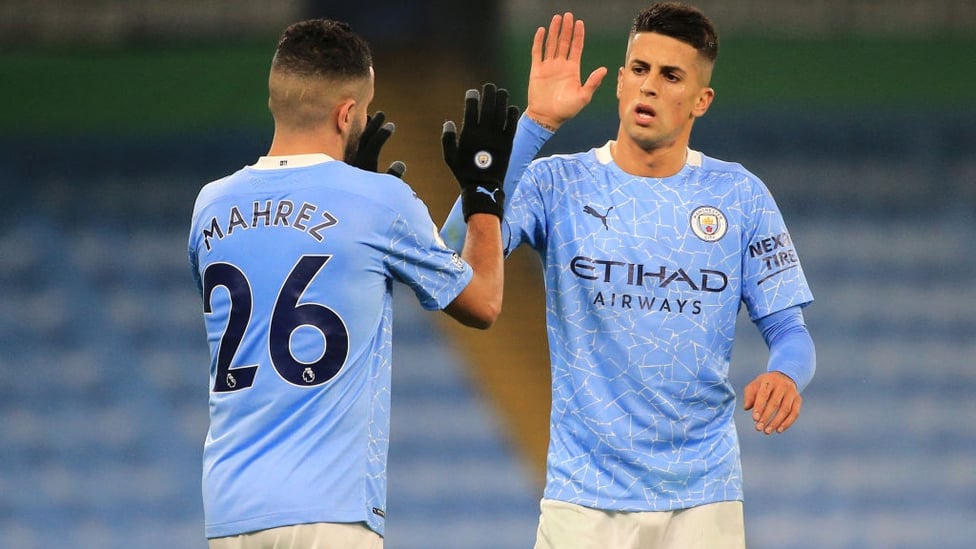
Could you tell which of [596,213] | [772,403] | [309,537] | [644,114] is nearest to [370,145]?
[596,213]

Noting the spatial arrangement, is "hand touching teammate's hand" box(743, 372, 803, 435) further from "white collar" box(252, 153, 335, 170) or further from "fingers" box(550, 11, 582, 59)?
"white collar" box(252, 153, 335, 170)

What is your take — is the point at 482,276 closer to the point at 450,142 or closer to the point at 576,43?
the point at 450,142

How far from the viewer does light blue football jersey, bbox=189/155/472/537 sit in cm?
328

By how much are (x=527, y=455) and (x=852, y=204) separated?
310cm

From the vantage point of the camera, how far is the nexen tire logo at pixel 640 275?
4043 mm

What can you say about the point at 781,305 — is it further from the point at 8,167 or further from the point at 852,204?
the point at 8,167

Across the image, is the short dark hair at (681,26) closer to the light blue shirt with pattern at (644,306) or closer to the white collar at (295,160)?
the light blue shirt with pattern at (644,306)

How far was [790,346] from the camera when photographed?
4035mm

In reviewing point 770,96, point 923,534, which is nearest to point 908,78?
point 770,96

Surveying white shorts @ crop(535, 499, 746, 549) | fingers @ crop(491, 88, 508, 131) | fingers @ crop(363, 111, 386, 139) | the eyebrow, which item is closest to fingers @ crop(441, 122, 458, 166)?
fingers @ crop(491, 88, 508, 131)

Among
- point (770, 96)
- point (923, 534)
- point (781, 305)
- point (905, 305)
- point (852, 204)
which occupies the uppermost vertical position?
point (770, 96)

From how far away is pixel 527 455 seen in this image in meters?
10.2

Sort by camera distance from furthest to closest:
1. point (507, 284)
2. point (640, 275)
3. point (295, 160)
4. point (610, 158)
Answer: point (507, 284)
point (610, 158)
point (640, 275)
point (295, 160)

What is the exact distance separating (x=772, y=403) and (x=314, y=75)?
1.50 m
